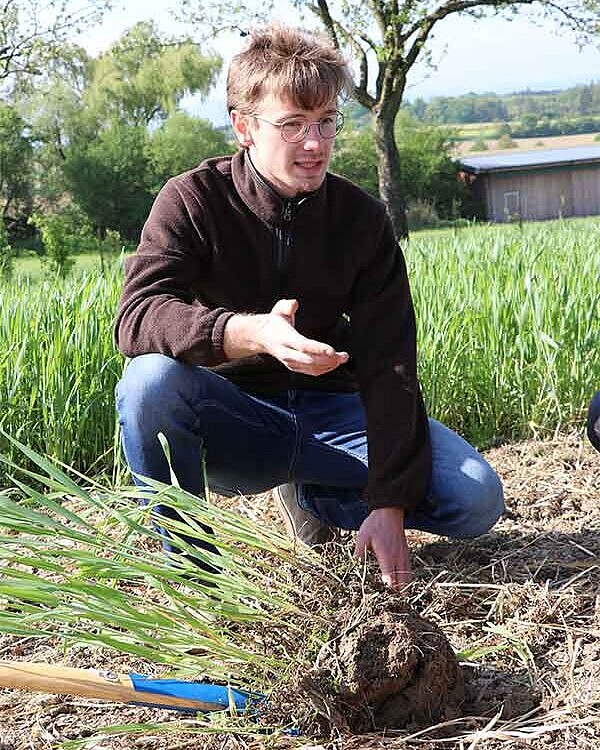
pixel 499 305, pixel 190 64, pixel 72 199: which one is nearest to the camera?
pixel 499 305

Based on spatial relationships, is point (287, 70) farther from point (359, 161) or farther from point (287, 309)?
point (359, 161)

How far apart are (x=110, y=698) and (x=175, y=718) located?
0.20 m

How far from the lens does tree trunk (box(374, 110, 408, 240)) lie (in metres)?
15.3

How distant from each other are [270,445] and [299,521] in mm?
308

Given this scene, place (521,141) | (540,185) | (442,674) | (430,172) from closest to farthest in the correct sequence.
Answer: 1. (442,674)
2. (430,172)
3. (540,185)
4. (521,141)

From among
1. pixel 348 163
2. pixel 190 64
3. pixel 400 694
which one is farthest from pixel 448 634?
pixel 190 64

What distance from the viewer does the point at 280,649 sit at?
139 cm

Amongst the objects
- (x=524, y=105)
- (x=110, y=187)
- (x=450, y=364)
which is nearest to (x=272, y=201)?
(x=450, y=364)

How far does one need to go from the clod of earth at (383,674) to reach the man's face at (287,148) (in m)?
0.82

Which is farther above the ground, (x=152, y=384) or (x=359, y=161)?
(x=359, y=161)

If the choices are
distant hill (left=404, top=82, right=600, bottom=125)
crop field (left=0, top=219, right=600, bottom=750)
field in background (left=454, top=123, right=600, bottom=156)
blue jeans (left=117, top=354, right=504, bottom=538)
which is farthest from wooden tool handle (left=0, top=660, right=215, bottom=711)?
distant hill (left=404, top=82, right=600, bottom=125)

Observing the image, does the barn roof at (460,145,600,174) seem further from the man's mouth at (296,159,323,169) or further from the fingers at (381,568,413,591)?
the fingers at (381,568,413,591)

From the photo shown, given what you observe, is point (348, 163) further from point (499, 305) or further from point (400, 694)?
point (400, 694)

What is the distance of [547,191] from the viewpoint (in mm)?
36219
